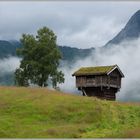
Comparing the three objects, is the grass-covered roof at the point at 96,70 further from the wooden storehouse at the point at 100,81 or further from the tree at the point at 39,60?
the tree at the point at 39,60

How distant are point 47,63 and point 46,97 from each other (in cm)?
3385

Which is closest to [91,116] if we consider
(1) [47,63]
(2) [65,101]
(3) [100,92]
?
(2) [65,101]

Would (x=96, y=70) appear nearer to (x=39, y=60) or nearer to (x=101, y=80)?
(x=101, y=80)

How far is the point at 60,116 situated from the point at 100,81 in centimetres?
2558

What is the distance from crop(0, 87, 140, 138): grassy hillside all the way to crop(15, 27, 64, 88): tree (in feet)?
95.5

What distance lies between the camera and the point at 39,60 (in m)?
99.1

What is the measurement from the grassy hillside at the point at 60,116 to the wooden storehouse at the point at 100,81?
48.9 feet

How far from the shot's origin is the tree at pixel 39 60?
98.8 metres

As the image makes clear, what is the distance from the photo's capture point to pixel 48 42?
10069 cm

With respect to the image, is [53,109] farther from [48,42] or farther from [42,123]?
[48,42]

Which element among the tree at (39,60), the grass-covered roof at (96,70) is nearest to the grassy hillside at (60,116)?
the grass-covered roof at (96,70)

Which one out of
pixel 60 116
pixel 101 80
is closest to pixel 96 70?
pixel 101 80

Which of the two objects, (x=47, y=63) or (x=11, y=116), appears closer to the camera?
(x=11, y=116)

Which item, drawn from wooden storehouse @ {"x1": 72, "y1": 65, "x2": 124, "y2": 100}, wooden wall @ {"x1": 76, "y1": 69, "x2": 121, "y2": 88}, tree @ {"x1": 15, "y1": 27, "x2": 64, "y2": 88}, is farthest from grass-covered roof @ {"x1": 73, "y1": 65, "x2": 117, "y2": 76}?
tree @ {"x1": 15, "y1": 27, "x2": 64, "y2": 88}
